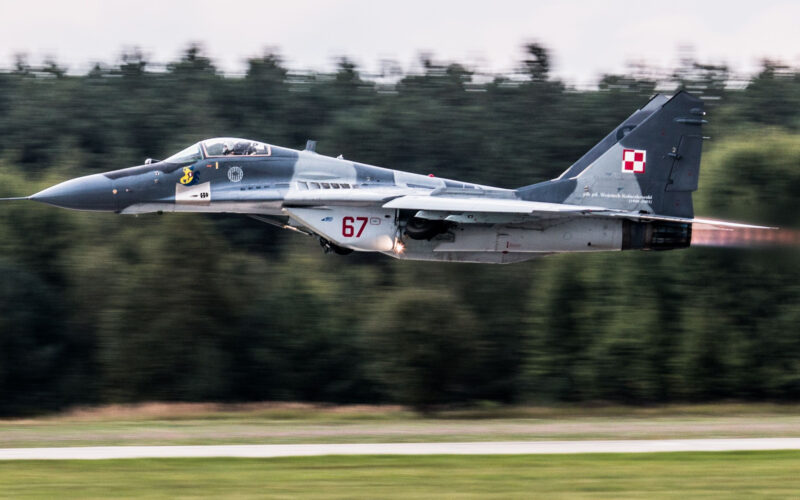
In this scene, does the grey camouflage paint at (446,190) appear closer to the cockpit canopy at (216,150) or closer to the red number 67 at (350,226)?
the cockpit canopy at (216,150)

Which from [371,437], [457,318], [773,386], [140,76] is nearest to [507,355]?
[457,318]

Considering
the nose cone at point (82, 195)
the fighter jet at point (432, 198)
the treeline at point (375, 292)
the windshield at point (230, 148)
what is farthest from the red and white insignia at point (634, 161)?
the nose cone at point (82, 195)

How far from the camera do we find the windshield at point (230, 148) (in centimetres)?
2083

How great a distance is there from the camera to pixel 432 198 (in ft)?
67.2

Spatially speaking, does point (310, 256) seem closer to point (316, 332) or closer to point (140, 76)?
point (316, 332)

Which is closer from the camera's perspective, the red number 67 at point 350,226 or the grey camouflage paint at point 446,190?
the grey camouflage paint at point 446,190

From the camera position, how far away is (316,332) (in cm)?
4131

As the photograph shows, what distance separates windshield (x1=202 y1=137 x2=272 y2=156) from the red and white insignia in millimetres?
7397

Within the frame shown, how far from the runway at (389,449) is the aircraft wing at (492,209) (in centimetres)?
458

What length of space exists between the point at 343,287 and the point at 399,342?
869 centimetres

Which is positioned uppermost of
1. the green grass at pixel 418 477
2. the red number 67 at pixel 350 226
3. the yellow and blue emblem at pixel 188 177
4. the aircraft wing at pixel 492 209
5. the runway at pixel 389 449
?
the yellow and blue emblem at pixel 188 177

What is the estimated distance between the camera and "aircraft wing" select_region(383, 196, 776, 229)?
790 inches

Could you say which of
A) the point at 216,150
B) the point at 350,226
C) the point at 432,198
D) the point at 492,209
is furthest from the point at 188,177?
the point at 492,209

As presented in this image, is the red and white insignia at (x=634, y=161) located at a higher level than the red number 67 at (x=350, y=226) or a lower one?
higher
